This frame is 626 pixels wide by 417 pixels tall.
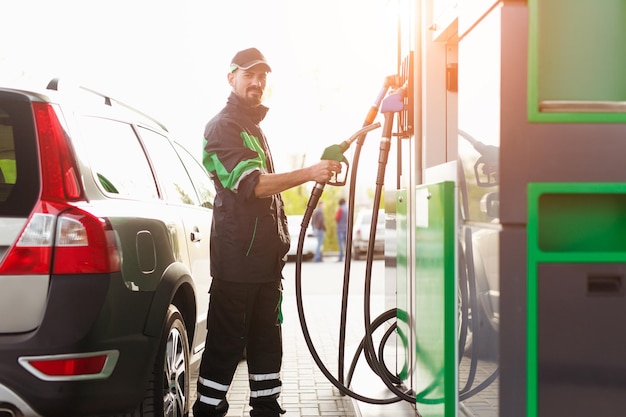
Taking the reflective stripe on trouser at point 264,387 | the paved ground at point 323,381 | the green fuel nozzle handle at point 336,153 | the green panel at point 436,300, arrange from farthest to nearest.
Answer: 1. the paved ground at point 323,381
2. the reflective stripe on trouser at point 264,387
3. the green fuel nozzle handle at point 336,153
4. the green panel at point 436,300

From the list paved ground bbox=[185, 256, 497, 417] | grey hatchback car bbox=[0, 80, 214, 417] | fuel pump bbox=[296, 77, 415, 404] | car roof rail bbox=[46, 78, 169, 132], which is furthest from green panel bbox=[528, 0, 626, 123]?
car roof rail bbox=[46, 78, 169, 132]

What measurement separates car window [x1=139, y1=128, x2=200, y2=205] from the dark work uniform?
408mm

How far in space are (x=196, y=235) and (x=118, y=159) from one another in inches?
38.0

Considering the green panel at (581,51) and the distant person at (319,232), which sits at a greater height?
the green panel at (581,51)

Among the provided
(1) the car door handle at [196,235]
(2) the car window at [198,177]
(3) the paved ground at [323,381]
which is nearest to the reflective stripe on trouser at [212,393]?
(3) the paved ground at [323,381]

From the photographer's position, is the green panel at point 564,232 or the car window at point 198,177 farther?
the car window at point 198,177

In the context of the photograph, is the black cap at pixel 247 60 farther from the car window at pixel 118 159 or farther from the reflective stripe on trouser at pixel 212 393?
the reflective stripe on trouser at pixel 212 393

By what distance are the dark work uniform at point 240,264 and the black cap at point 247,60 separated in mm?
169

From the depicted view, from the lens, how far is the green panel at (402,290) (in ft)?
14.4

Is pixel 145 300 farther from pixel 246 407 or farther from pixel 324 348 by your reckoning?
pixel 324 348

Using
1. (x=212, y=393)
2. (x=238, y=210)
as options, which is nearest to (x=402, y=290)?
(x=238, y=210)

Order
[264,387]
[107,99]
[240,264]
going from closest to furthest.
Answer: [240,264] → [107,99] → [264,387]

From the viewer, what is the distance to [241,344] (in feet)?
14.4

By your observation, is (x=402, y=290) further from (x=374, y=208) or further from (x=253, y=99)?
(x=253, y=99)
